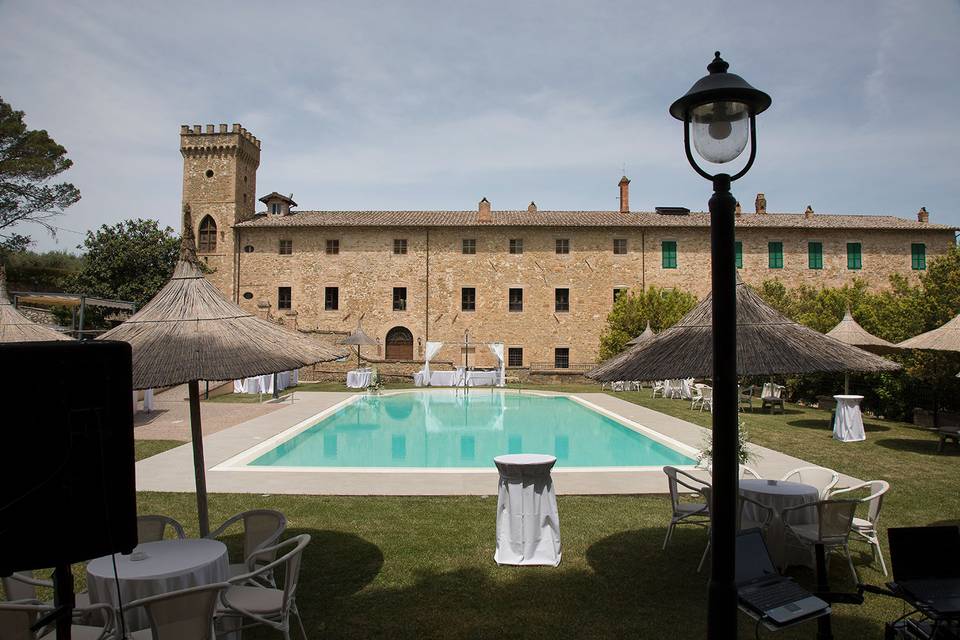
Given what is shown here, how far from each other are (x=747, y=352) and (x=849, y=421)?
8.53 metres

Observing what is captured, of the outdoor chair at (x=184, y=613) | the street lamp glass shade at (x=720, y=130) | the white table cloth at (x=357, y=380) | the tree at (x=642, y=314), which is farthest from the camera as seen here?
the tree at (x=642, y=314)

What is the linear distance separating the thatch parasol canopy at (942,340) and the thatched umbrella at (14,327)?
42.6ft

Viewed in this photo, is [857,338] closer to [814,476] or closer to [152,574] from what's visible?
[814,476]

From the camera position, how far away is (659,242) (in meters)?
30.2

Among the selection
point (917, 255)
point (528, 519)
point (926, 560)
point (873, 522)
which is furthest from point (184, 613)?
point (917, 255)

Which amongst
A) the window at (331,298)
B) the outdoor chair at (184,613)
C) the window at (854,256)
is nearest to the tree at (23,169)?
the window at (331,298)

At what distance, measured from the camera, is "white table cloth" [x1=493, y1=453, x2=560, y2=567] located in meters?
5.00

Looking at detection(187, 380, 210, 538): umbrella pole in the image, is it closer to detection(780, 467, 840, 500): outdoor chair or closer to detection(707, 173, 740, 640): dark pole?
detection(707, 173, 740, 640): dark pole

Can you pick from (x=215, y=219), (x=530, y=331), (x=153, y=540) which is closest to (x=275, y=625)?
(x=153, y=540)

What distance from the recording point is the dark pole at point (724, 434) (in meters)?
2.44

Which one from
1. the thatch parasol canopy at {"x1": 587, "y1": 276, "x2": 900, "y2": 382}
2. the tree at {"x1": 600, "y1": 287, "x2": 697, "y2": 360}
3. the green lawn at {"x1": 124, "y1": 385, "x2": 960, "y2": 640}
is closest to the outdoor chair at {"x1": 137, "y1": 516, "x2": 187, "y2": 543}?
the green lawn at {"x1": 124, "y1": 385, "x2": 960, "y2": 640}

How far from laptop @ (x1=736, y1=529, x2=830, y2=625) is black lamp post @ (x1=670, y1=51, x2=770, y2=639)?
119 centimetres

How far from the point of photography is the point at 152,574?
3.34m

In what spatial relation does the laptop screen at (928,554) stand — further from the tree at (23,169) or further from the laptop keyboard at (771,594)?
the tree at (23,169)
